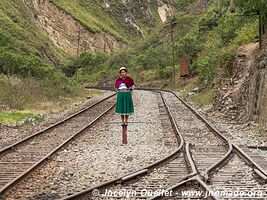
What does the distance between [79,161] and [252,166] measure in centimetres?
360

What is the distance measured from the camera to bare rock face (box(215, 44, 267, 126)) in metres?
15.8

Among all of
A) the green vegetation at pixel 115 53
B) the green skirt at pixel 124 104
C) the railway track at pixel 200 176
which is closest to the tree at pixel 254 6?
the green vegetation at pixel 115 53

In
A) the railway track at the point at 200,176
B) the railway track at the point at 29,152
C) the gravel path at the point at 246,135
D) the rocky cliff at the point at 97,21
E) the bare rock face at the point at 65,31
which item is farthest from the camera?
the rocky cliff at the point at 97,21

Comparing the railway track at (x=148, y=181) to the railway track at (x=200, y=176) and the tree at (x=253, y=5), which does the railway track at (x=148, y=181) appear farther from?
the tree at (x=253, y=5)

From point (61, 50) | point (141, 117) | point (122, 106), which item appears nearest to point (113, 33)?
point (61, 50)

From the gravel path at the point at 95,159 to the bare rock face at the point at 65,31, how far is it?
7418 centimetres

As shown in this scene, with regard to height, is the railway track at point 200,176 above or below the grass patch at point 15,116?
below

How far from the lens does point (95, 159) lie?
10148 mm

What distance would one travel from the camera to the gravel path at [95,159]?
7742mm

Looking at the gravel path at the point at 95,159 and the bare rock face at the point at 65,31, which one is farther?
the bare rock face at the point at 65,31

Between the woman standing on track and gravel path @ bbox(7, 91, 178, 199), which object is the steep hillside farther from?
the woman standing on track

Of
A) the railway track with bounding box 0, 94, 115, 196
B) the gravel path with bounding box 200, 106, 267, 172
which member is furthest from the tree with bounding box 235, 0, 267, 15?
the railway track with bounding box 0, 94, 115, 196

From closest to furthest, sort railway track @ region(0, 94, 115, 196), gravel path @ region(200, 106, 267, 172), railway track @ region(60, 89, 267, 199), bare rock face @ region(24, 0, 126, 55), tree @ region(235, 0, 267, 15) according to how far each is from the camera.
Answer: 1. railway track @ region(60, 89, 267, 199)
2. railway track @ region(0, 94, 115, 196)
3. gravel path @ region(200, 106, 267, 172)
4. tree @ region(235, 0, 267, 15)
5. bare rock face @ region(24, 0, 126, 55)

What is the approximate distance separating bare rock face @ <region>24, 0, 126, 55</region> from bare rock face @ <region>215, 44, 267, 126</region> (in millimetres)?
67997
